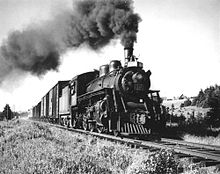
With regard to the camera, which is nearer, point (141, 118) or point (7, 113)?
point (141, 118)

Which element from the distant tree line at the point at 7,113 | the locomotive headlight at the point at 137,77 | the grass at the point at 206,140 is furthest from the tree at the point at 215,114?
the distant tree line at the point at 7,113

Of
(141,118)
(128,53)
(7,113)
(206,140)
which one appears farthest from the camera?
(7,113)

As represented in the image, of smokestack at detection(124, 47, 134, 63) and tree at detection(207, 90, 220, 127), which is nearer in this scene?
smokestack at detection(124, 47, 134, 63)

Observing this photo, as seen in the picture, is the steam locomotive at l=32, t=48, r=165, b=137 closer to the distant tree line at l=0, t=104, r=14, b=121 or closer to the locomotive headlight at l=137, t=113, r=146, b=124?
the locomotive headlight at l=137, t=113, r=146, b=124

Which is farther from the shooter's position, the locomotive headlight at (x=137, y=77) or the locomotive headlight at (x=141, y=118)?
the locomotive headlight at (x=137, y=77)

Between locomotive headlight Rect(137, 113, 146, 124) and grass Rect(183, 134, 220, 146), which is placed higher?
locomotive headlight Rect(137, 113, 146, 124)

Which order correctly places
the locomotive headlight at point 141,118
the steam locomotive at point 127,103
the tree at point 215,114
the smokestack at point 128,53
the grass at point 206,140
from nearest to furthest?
1. the grass at point 206,140
2. the locomotive headlight at point 141,118
3. the steam locomotive at point 127,103
4. the smokestack at point 128,53
5. the tree at point 215,114

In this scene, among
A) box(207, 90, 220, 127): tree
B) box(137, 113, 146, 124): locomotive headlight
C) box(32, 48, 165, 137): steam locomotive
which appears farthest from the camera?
box(207, 90, 220, 127): tree

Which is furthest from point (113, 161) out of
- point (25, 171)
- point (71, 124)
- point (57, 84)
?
point (57, 84)

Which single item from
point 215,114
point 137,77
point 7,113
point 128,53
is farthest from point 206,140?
point 7,113

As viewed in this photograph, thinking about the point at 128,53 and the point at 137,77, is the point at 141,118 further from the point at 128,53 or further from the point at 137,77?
the point at 128,53

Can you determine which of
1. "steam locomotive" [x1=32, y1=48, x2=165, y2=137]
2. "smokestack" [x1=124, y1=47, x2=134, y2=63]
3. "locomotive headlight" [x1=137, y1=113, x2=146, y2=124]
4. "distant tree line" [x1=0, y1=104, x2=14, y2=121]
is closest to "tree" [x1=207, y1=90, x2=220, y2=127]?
"steam locomotive" [x1=32, y1=48, x2=165, y2=137]

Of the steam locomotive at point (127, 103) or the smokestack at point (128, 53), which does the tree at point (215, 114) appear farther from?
the smokestack at point (128, 53)

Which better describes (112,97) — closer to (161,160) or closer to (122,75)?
(122,75)
